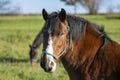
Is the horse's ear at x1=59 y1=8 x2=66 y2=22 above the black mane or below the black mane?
above

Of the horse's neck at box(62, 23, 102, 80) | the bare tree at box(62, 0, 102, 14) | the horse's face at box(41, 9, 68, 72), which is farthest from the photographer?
the bare tree at box(62, 0, 102, 14)

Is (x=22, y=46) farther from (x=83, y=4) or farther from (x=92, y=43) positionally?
(x=83, y=4)

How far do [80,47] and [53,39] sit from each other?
1.68ft

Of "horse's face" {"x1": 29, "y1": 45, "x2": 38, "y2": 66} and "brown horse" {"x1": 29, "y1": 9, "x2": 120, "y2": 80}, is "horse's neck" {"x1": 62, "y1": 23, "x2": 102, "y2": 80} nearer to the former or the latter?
"brown horse" {"x1": 29, "y1": 9, "x2": 120, "y2": 80}

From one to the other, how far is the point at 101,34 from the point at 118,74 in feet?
2.20

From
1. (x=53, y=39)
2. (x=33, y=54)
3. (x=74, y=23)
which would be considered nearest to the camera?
(x=53, y=39)

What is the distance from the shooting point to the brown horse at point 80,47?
5395mm

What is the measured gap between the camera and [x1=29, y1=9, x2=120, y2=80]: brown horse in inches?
212

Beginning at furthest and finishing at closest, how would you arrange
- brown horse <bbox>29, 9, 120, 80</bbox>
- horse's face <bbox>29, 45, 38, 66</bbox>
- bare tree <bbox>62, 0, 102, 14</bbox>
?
bare tree <bbox>62, 0, 102, 14</bbox>, horse's face <bbox>29, 45, 38, 66</bbox>, brown horse <bbox>29, 9, 120, 80</bbox>

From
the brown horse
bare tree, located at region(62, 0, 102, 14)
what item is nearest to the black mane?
the brown horse

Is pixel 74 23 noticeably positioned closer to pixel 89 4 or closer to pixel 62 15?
pixel 62 15

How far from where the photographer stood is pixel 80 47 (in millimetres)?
5676

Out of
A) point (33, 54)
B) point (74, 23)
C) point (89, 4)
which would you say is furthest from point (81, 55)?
point (89, 4)

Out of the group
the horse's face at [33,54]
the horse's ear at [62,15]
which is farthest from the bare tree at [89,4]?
the horse's ear at [62,15]
